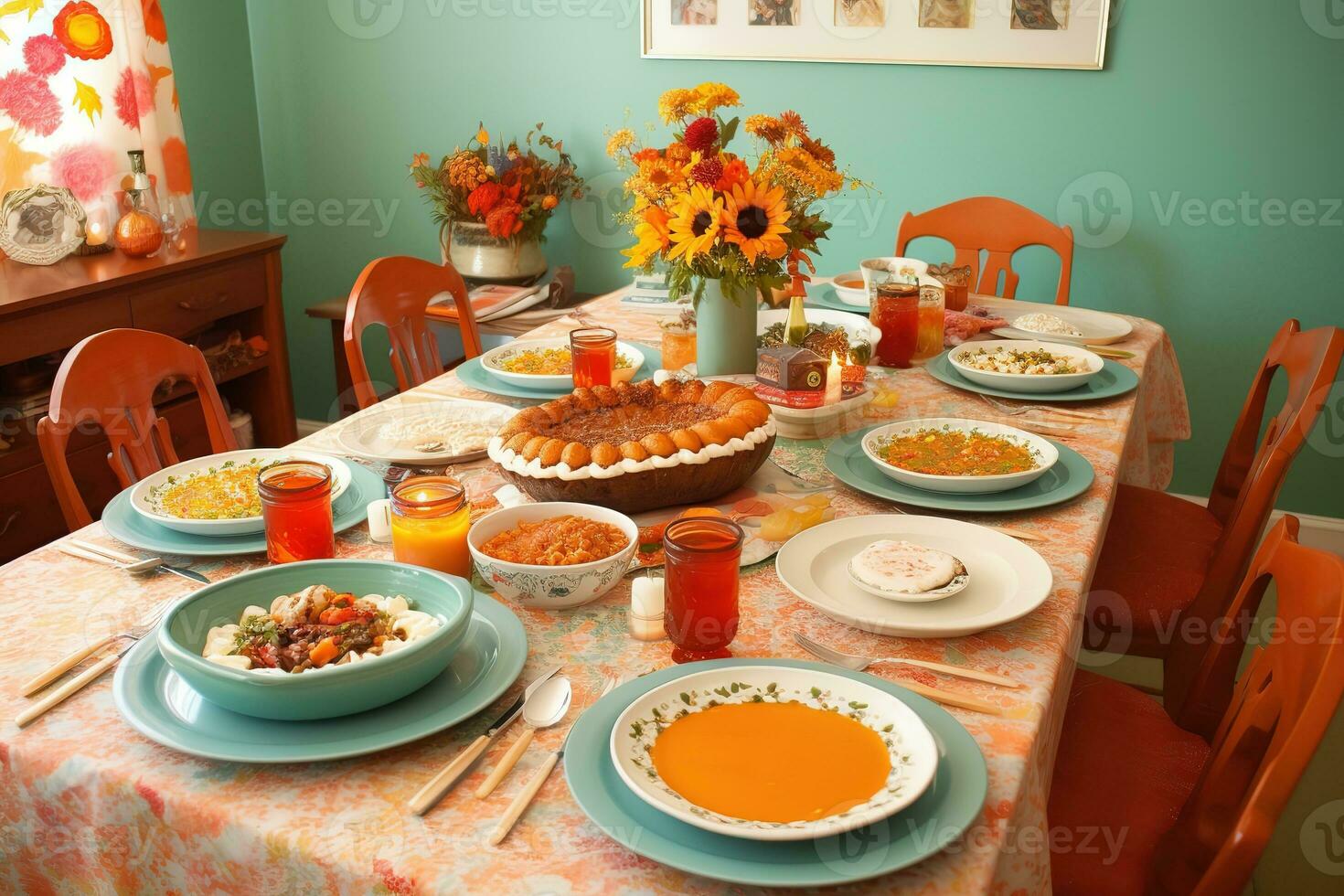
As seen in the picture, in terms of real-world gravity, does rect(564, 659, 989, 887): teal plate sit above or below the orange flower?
below

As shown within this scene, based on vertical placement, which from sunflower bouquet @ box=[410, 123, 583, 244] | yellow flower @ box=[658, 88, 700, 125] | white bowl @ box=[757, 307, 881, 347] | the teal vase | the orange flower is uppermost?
the orange flower

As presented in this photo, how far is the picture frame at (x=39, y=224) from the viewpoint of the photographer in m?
2.83

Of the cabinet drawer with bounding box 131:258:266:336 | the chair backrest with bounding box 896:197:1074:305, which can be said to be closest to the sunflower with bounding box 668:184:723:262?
the chair backrest with bounding box 896:197:1074:305

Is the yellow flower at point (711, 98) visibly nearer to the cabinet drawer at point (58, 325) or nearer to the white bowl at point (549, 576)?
the white bowl at point (549, 576)

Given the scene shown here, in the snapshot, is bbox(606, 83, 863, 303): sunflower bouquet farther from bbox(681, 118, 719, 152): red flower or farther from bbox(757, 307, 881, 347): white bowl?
bbox(757, 307, 881, 347): white bowl

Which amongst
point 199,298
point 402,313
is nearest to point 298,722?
point 402,313

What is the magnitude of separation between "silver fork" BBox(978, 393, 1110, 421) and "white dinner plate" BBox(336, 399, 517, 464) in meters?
0.83

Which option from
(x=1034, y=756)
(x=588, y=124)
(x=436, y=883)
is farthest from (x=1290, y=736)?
(x=588, y=124)

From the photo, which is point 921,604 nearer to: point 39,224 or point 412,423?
point 412,423

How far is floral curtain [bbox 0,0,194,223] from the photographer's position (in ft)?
9.52

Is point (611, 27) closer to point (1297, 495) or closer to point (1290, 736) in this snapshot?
point (1297, 495)

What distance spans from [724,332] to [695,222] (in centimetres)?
25

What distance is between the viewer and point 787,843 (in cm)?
86

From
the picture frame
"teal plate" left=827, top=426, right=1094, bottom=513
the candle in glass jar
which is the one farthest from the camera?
the picture frame
